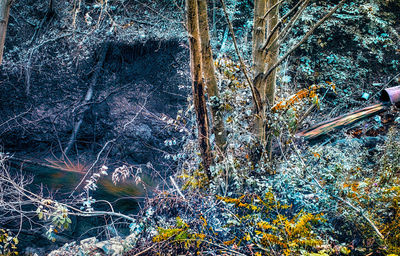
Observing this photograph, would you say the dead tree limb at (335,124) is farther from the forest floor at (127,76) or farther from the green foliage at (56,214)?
the green foliage at (56,214)

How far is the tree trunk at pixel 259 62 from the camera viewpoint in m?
2.87

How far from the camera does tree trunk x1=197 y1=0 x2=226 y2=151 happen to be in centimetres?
276

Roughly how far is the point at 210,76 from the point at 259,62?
58cm

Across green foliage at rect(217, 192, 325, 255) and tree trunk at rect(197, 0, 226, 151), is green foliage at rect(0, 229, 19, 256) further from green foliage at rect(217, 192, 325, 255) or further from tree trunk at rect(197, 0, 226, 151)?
tree trunk at rect(197, 0, 226, 151)

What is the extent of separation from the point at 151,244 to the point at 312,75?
18.8 ft

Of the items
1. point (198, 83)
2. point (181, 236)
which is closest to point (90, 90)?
point (198, 83)

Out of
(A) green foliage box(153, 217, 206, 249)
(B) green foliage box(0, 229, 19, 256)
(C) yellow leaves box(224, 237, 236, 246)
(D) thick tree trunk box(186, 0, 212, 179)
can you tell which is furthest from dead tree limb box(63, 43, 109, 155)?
(C) yellow leaves box(224, 237, 236, 246)

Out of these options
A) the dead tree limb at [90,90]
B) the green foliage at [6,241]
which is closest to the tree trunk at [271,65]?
the green foliage at [6,241]

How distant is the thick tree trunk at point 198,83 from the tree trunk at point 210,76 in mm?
77

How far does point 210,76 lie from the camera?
293 cm

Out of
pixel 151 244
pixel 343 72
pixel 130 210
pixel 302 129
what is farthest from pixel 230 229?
pixel 343 72

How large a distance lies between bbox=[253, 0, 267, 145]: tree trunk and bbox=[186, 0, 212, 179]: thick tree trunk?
61cm

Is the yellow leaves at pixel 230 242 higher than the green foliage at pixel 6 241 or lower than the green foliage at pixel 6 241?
higher

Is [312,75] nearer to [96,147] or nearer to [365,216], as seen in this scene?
[365,216]
